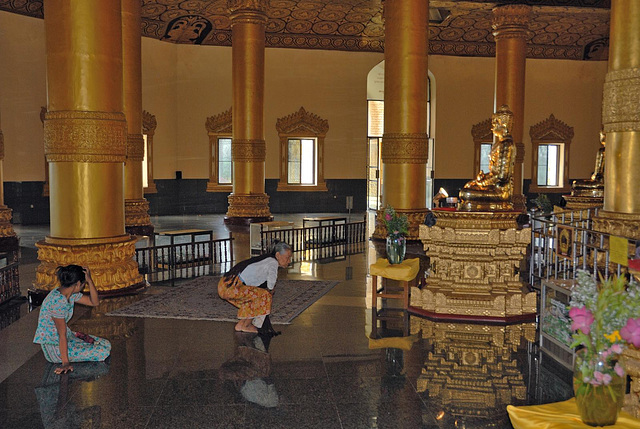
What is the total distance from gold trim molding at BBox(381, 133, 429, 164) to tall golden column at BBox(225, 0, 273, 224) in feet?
16.9

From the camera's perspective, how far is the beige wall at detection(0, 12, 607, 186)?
21531mm

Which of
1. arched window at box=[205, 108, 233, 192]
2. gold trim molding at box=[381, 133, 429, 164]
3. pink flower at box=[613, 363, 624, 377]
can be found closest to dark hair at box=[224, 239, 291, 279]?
pink flower at box=[613, 363, 624, 377]

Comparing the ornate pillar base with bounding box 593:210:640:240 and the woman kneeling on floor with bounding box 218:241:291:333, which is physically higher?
the ornate pillar base with bounding box 593:210:640:240

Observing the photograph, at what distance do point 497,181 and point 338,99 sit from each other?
50.6 ft

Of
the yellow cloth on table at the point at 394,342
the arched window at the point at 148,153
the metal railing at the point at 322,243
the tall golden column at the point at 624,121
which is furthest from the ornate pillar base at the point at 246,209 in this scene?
the yellow cloth on table at the point at 394,342

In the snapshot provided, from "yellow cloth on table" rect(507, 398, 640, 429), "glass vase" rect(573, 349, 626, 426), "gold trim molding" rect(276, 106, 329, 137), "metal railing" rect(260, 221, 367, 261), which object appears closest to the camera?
"glass vase" rect(573, 349, 626, 426)

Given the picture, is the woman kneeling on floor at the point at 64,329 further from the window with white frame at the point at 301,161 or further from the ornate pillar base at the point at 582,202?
the window with white frame at the point at 301,161

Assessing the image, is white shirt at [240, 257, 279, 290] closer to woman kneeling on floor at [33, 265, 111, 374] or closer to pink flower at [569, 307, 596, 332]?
woman kneeling on floor at [33, 265, 111, 374]

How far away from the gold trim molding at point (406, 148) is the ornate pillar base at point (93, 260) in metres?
6.26

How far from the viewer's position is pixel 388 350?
19.0ft

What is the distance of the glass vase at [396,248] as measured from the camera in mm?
7688

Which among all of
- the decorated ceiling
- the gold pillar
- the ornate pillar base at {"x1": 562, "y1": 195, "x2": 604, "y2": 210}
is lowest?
the ornate pillar base at {"x1": 562, "y1": 195, "x2": 604, "y2": 210}

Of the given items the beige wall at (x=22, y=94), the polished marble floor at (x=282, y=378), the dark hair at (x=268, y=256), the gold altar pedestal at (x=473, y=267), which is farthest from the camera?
the beige wall at (x=22, y=94)

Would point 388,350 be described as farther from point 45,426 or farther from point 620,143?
point 620,143
